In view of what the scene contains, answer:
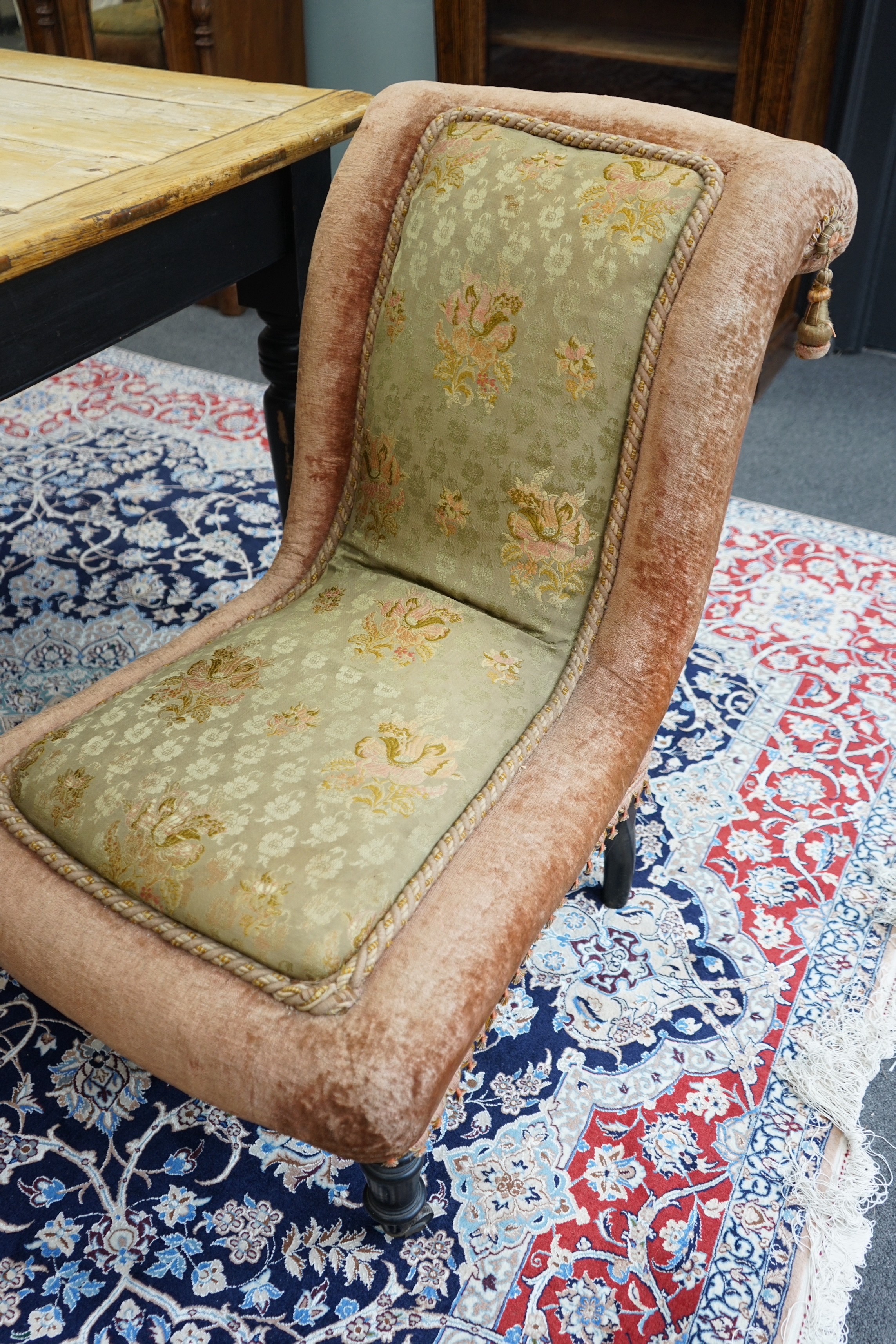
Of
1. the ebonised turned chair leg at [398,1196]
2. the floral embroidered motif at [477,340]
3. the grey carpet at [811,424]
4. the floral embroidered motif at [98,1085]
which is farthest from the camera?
the grey carpet at [811,424]

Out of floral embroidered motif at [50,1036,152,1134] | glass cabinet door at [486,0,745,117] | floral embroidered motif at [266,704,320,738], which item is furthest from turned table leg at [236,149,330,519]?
glass cabinet door at [486,0,745,117]

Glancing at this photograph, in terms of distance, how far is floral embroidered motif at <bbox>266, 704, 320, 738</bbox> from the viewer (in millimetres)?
1190

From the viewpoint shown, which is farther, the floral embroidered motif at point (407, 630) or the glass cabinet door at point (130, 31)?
the glass cabinet door at point (130, 31)

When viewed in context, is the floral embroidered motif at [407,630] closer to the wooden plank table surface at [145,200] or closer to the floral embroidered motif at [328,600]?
the floral embroidered motif at [328,600]

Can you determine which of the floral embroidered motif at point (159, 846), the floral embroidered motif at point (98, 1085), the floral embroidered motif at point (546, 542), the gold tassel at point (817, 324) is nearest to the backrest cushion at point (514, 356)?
the floral embroidered motif at point (546, 542)

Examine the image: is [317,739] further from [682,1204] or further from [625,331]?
[682,1204]

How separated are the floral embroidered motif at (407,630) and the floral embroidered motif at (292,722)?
11 centimetres

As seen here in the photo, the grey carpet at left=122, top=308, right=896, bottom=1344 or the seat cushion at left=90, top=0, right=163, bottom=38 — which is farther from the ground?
the seat cushion at left=90, top=0, right=163, bottom=38

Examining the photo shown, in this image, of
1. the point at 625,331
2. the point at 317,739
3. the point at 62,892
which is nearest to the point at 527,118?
the point at 625,331

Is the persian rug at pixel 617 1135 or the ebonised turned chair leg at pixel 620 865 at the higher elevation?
the ebonised turned chair leg at pixel 620 865

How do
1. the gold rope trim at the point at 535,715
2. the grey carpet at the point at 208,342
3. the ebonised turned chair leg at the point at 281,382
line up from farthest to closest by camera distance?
the grey carpet at the point at 208,342
the ebonised turned chair leg at the point at 281,382
the gold rope trim at the point at 535,715

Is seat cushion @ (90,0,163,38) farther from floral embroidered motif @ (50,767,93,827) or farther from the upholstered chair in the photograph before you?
floral embroidered motif @ (50,767,93,827)

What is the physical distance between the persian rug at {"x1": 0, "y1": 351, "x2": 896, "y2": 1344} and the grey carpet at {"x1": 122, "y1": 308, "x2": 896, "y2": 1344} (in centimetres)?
60

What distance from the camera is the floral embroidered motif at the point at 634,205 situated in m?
1.18
